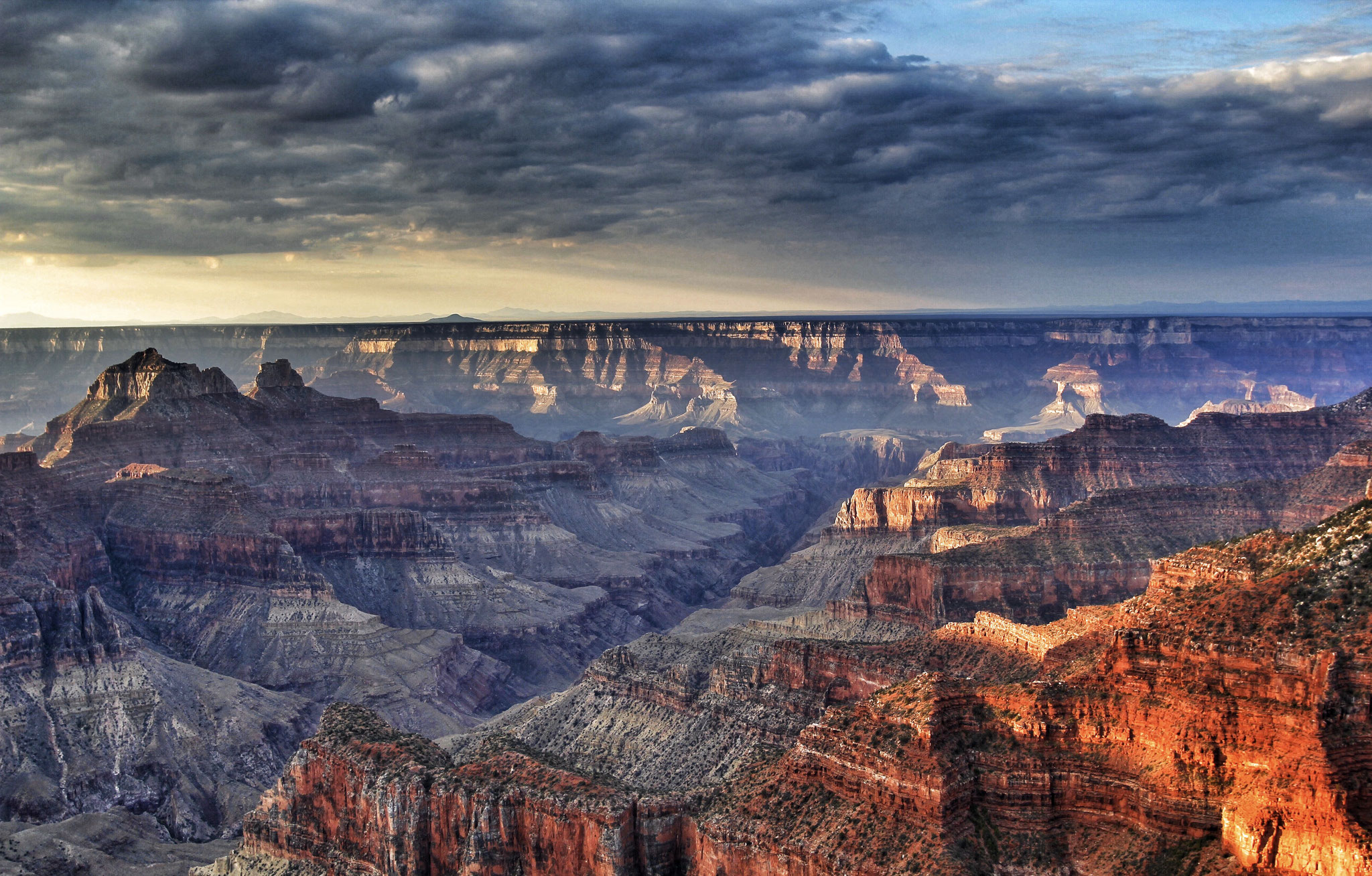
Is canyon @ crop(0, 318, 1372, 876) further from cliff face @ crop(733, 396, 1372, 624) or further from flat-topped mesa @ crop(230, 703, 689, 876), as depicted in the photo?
cliff face @ crop(733, 396, 1372, 624)

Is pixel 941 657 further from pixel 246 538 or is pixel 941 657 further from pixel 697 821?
pixel 246 538

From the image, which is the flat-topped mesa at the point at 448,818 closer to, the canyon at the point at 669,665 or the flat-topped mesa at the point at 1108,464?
the canyon at the point at 669,665

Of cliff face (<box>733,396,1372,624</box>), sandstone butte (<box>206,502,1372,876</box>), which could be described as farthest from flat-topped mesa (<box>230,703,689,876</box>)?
cliff face (<box>733,396,1372,624</box>)

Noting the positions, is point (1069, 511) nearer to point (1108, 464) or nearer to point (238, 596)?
point (1108, 464)

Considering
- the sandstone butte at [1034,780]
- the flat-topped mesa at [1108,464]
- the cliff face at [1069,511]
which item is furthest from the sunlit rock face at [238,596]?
the sandstone butte at [1034,780]

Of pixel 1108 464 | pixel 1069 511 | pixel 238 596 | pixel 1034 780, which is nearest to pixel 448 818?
pixel 1034 780
